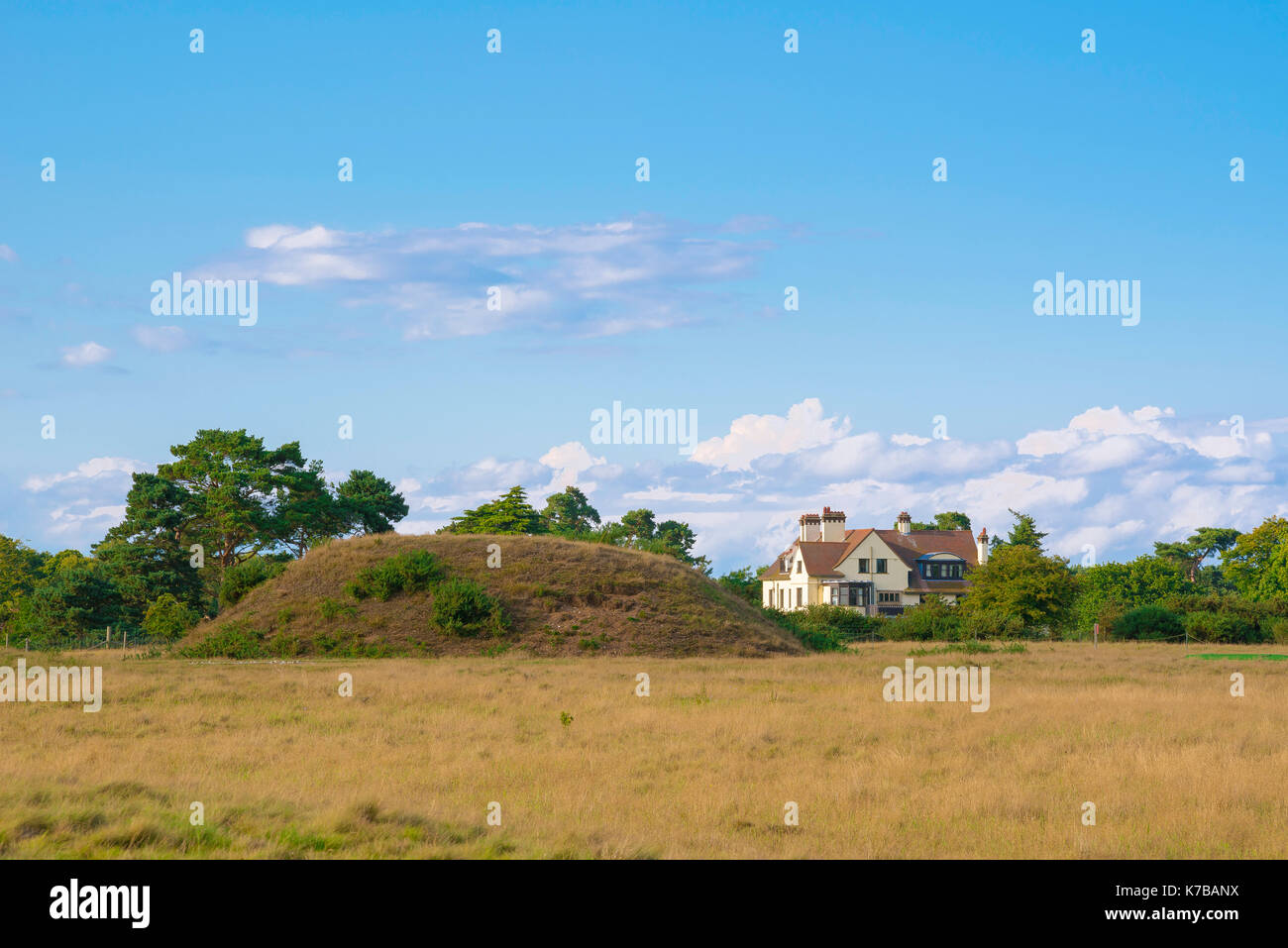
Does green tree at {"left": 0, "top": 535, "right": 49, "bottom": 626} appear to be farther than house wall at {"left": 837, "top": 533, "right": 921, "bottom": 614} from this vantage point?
No

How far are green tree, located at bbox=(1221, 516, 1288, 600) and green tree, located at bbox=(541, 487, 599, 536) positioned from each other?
218 feet

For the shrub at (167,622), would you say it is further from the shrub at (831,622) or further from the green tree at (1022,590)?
the green tree at (1022,590)

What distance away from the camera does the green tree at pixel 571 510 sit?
126125 mm

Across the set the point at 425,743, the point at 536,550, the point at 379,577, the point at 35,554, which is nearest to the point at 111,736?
the point at 425,743

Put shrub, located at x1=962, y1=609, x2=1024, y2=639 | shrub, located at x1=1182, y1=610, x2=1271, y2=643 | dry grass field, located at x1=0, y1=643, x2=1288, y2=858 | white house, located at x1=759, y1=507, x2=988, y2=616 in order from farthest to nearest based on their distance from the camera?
white house, located at x1=759, y1=507, x2=988, y2=616 → shrub, located at x1=962, y1=609, x2=1024, y2=639 → shrub, located at x1=1182, y1=610, x2=1271, y2=643 → dry grass field, located at x1=0, y1=643, x2=1288, y2=858

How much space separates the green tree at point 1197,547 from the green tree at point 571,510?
229ft

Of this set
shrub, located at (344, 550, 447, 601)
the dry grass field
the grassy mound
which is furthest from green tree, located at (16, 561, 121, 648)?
the dry grass field

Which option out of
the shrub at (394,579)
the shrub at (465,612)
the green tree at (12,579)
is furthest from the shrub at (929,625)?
the green tree at (12,579)

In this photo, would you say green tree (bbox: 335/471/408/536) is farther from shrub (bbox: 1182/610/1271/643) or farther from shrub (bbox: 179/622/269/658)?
shrub (bbox: 1182/610/1271/643)

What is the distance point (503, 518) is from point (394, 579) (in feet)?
115

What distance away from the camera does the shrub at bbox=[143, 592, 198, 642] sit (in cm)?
5322

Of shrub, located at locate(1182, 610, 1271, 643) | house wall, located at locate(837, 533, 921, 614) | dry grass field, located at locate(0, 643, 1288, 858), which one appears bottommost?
shrub, located at locate(1182, 610, 1271, 643)
